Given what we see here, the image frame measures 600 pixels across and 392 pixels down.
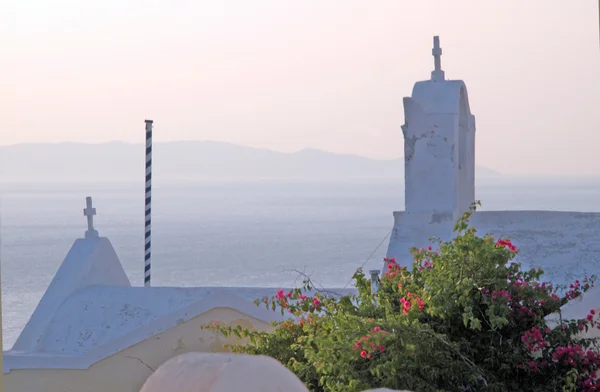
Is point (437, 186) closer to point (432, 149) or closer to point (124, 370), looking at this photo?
point (432, 149)

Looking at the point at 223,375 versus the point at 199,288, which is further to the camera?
the point at 199,288

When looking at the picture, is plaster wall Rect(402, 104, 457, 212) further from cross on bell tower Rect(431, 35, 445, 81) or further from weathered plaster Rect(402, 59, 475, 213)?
cross on bell tower Rect(431, 35, 445, 81)

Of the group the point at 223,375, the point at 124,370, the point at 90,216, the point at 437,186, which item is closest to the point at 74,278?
the point at 90,216

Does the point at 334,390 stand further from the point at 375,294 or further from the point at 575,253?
the point at 575,253

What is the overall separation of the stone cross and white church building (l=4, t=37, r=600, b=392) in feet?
0.05

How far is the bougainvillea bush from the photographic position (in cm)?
520

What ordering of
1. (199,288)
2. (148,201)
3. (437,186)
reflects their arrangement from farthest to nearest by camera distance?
(148,201) → (437,186) → (199,288)


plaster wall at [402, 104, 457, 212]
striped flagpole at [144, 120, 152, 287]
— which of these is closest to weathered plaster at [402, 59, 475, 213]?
plaster wall at [402, 104, 457, 212]

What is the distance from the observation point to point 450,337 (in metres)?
5.62

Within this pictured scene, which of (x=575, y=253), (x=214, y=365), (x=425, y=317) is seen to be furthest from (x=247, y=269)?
(x=214, y=365)

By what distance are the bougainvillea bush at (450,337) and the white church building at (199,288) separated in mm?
291

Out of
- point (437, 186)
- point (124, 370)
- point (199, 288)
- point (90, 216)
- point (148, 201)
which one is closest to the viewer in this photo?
point (124, 370)

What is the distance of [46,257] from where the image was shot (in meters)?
31.8

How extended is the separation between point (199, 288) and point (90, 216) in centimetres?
160
